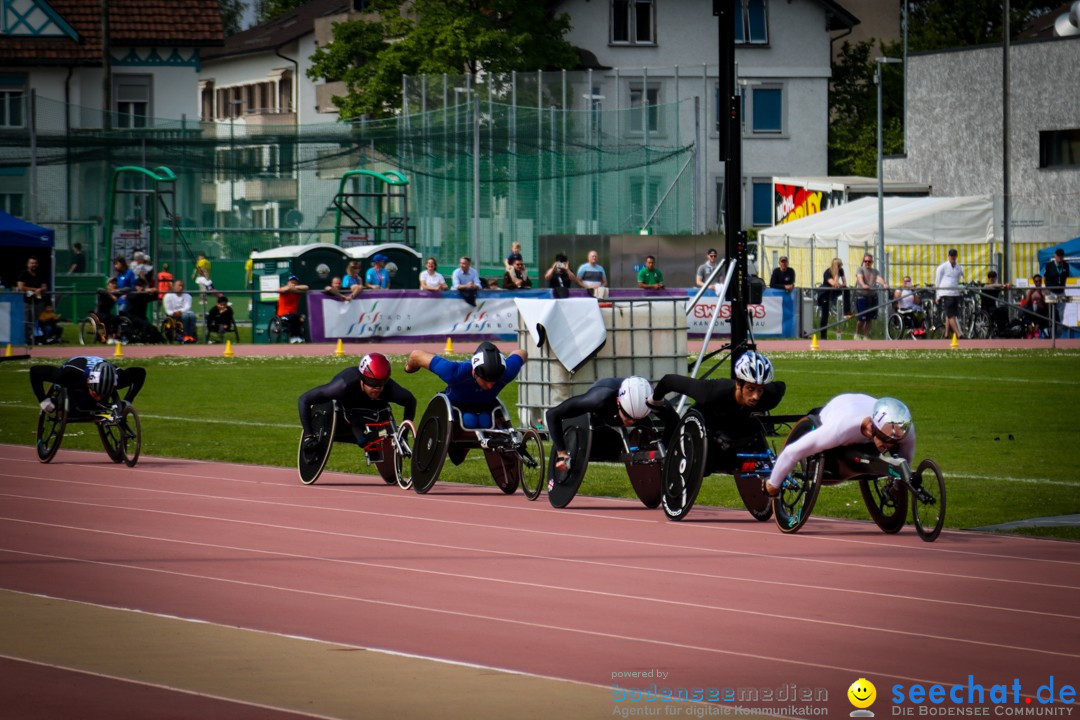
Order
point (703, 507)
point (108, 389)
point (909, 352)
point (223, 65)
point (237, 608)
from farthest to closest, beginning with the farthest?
point (223, 65)
point (909, 352)
point (108, 389)
point (703, 507)
point (237, 608)

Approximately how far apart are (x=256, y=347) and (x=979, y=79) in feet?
106

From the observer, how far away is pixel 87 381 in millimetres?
18516

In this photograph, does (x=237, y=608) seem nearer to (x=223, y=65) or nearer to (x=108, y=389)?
(x=108, y=389)

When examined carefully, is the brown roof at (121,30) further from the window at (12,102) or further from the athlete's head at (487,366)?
the athlete's head at (487,366)

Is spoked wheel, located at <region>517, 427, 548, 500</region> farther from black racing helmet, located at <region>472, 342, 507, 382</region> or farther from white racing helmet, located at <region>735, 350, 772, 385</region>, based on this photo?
white racing helmet, located at <region>735, 350, 772, 385</region>

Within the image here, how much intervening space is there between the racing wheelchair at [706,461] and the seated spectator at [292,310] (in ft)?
80.5

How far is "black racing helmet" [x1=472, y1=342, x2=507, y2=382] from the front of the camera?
1584cm

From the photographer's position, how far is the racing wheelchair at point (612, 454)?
15109 mm

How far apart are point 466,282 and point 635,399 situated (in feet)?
78.4

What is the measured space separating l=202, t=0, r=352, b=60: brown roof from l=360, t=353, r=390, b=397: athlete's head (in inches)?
2729

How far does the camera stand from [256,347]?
3784 cm

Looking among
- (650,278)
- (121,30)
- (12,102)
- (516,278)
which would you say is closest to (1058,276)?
(650,278)

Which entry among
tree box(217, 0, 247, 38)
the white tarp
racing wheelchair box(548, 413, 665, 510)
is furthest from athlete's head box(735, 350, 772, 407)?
tree box(217, 0, 247, 38)

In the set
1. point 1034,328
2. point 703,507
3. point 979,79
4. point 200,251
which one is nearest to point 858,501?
point 703,507
